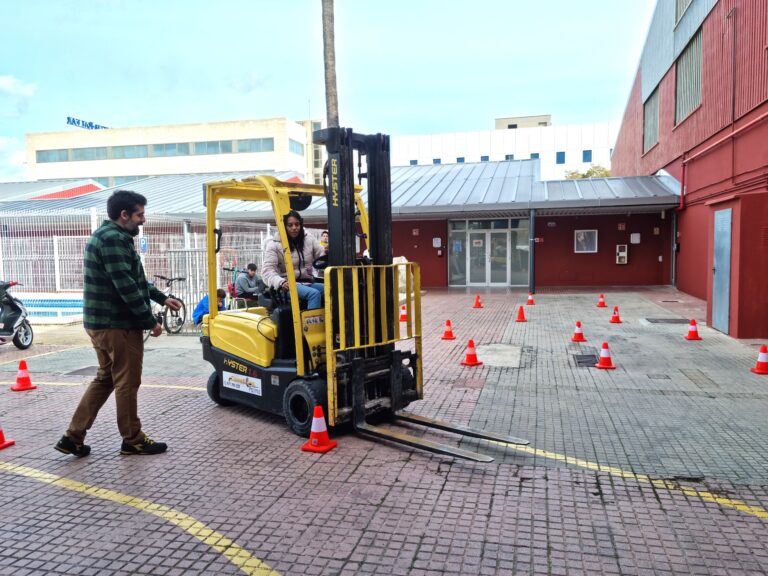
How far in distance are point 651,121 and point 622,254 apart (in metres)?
5.71

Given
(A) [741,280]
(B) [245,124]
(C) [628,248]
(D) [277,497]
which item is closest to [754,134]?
(A) [741,280]

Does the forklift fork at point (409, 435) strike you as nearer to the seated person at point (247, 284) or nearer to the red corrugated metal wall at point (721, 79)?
the seated person at point (247, 284)

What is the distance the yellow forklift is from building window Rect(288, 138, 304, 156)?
6851 cm

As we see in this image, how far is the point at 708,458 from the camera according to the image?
16.5 feet

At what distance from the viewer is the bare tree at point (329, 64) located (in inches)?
531

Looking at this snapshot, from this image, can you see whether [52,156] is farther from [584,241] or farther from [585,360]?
[585,360]

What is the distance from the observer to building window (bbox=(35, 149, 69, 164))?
7581 centimetres

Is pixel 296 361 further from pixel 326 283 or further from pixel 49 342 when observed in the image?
pixel 49 342

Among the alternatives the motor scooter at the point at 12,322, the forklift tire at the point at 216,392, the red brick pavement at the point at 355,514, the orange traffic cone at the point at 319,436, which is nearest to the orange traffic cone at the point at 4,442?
the red brick pavement at the point at 355,514

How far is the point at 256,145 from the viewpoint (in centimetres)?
7150

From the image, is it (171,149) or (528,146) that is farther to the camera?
(171,149)

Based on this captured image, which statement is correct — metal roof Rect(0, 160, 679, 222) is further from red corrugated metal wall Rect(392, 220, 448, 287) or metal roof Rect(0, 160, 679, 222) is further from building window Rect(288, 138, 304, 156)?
building window Rect(288, 138, 304, 156)

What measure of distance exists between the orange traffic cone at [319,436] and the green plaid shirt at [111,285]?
5.39ft

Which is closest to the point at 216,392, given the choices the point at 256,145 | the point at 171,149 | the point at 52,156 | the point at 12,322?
the point at 12,322
